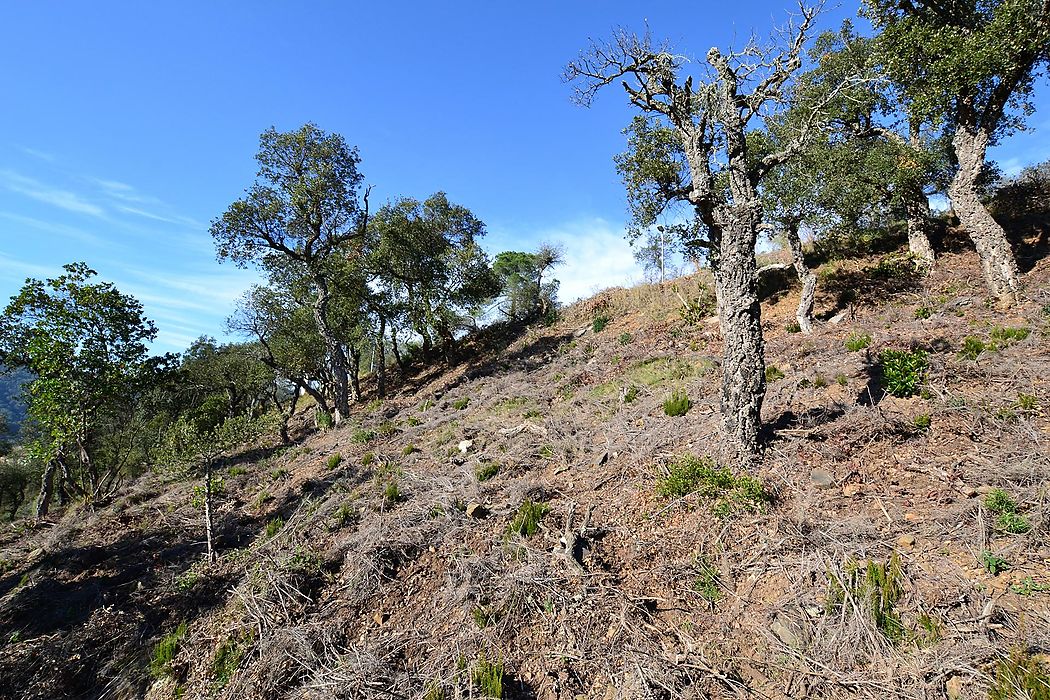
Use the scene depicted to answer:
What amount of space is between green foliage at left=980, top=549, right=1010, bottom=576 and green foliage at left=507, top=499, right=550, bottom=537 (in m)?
5.24

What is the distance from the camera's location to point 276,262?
69.4 ft

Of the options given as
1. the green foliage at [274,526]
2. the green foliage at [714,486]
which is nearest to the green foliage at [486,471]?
the green foliage at [714,486]

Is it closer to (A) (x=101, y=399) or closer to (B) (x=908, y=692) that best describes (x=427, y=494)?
(B) (x=908, y=692)

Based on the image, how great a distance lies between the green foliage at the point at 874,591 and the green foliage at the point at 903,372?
4290 millimetres

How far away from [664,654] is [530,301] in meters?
27.2

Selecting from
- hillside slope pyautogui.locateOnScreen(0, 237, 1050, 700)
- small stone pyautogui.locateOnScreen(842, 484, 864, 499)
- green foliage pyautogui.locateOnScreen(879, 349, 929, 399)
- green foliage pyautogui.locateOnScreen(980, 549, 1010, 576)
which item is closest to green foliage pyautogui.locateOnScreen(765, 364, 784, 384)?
hillside slope pyautogui.locateOnScreen(0, 237, 1050, 700)

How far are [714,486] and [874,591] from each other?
2239 mm

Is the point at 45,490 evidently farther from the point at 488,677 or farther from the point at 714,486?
the point at 714,486

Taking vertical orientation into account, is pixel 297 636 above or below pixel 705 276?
below

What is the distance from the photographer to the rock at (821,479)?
20.2 ft

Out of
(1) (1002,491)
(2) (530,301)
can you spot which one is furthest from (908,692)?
(2) (530,301)

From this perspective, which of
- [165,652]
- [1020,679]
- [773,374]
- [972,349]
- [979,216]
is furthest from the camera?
[979,216]

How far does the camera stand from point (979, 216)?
12.5 m

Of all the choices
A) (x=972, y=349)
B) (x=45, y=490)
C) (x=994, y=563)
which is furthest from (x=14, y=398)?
(x=972, y=349)
